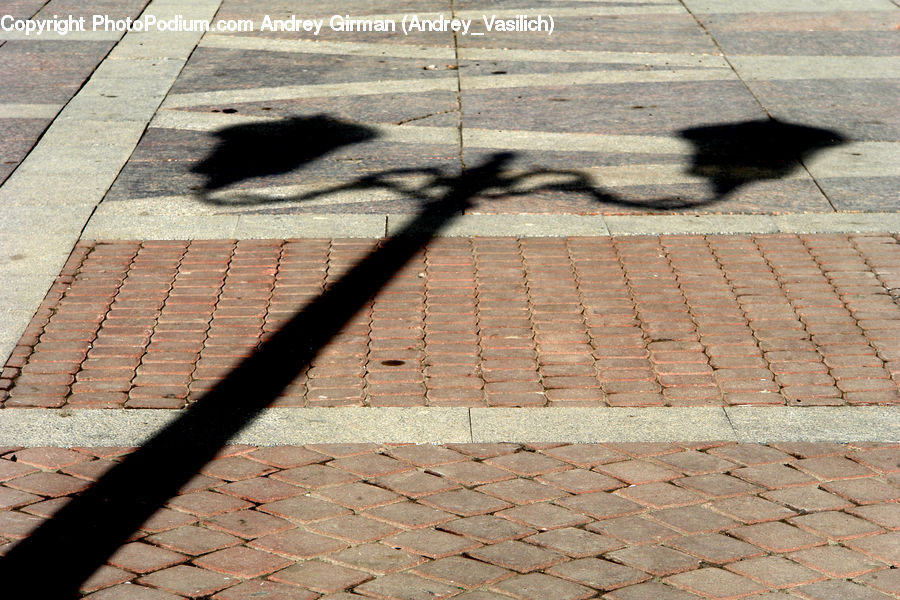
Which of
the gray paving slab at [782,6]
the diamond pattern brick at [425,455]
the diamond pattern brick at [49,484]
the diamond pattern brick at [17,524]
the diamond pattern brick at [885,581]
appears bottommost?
the diamond pattern brick at [885,581]

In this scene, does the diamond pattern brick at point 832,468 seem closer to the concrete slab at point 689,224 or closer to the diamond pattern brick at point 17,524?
the concrete slab at point 689,224

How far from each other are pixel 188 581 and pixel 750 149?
5.49 m

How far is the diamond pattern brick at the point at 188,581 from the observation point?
3650 mm

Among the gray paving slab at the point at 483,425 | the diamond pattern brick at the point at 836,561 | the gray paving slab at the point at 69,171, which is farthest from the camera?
the gray paving slab at the point at 69,171

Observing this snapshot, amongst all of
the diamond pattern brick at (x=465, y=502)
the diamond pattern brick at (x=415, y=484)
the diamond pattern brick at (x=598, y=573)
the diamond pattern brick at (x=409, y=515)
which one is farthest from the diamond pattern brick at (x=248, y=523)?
the diamond pattern brick at (x=598, y=573)

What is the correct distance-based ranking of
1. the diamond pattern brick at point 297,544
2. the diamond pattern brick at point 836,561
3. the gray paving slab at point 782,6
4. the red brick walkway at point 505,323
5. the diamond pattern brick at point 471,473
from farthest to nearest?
the gray paving slab at point 782,6
the red brick walkway at point 505,323
the diamond pattern brick at point 471,473
the diamond pattern brick at point 297,544
the diamond pattern brick at point 836,561

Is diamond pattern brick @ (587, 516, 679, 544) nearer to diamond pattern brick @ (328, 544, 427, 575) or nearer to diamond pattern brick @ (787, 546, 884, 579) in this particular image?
diamond pattern brick @ (787, 546, 884, 579)

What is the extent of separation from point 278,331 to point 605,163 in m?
3.12

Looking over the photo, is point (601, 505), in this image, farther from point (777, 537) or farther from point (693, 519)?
point (777, 537)

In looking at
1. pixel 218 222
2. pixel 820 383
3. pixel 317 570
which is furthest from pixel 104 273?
pixel 820 383

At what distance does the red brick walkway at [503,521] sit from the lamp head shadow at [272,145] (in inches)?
132

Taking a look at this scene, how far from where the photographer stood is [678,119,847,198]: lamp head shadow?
290 inches

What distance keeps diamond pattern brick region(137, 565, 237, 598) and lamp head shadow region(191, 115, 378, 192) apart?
151 inches

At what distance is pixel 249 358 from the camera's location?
17.0ft
